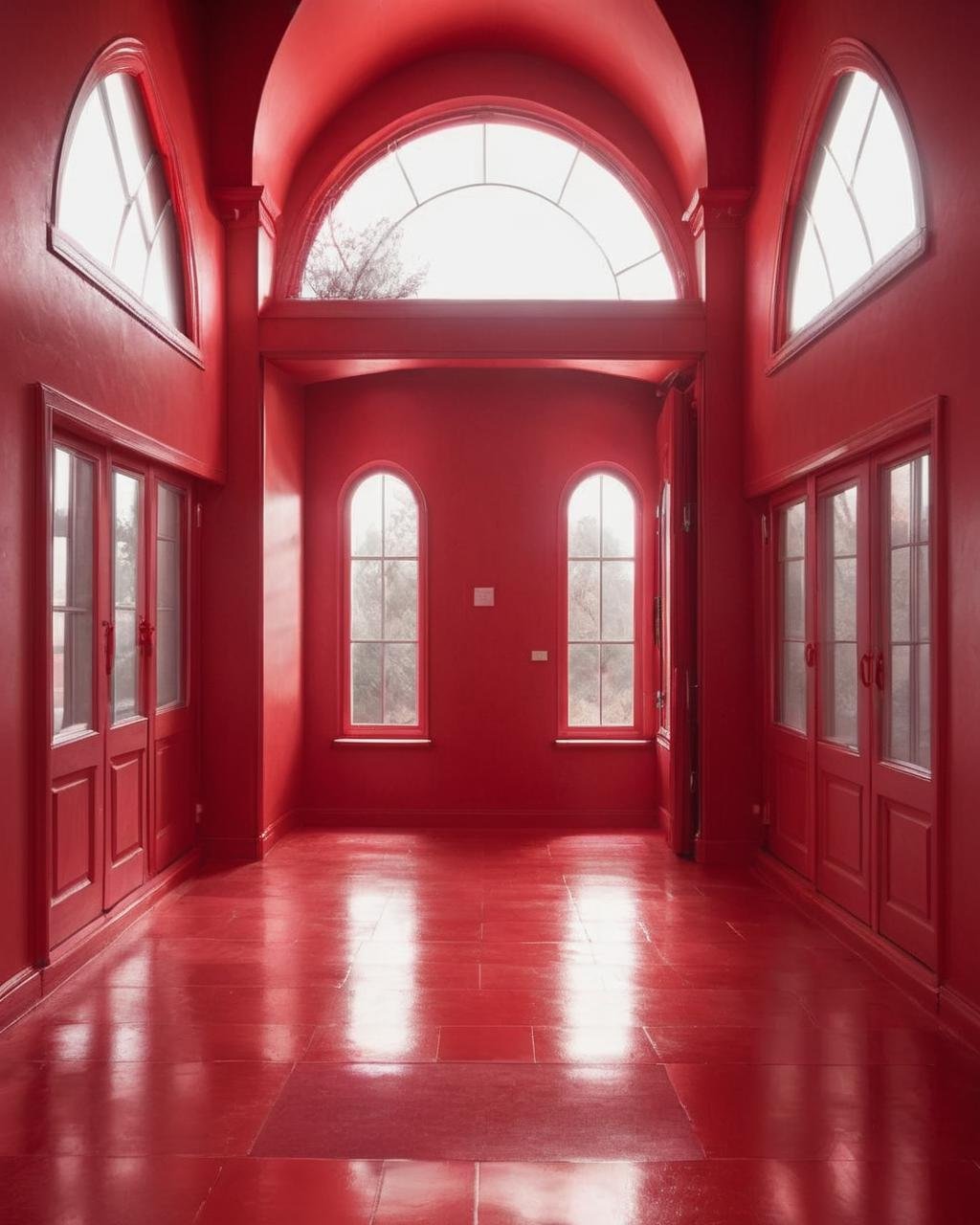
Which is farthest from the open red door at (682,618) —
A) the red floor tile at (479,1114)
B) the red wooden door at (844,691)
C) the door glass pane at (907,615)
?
the red floor tile at (479,1114)

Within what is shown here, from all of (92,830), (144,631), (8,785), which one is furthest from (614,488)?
(8,785)

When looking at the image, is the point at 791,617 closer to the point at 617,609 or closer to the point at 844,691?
the point at 844,691

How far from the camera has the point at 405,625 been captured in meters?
7.50

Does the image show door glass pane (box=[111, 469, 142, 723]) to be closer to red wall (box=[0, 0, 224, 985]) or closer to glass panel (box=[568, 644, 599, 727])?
red wall (box=[0, 0, 224, 985])

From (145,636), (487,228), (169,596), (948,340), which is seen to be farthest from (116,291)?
(948,340)

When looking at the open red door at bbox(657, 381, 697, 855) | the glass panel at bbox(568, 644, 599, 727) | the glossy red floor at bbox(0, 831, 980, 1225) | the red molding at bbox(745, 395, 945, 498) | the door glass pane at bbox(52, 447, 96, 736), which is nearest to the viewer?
the glossy red floor at bbox(0, 831, 980, 1225)

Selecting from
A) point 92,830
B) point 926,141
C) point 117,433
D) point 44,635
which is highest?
point 926,141

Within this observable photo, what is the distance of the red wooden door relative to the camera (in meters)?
4.59

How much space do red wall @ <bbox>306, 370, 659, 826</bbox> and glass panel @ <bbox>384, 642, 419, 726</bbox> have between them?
154mm

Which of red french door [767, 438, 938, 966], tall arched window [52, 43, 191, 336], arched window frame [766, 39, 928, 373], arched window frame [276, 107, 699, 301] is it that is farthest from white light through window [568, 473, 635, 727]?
tall arched window [52, 43, 191, 336]

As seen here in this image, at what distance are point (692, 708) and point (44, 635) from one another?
3.81 metres

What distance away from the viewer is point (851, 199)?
476 centimetres

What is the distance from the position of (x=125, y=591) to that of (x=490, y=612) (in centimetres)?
290

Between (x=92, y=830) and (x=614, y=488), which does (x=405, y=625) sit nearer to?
(x=614, y=488)
